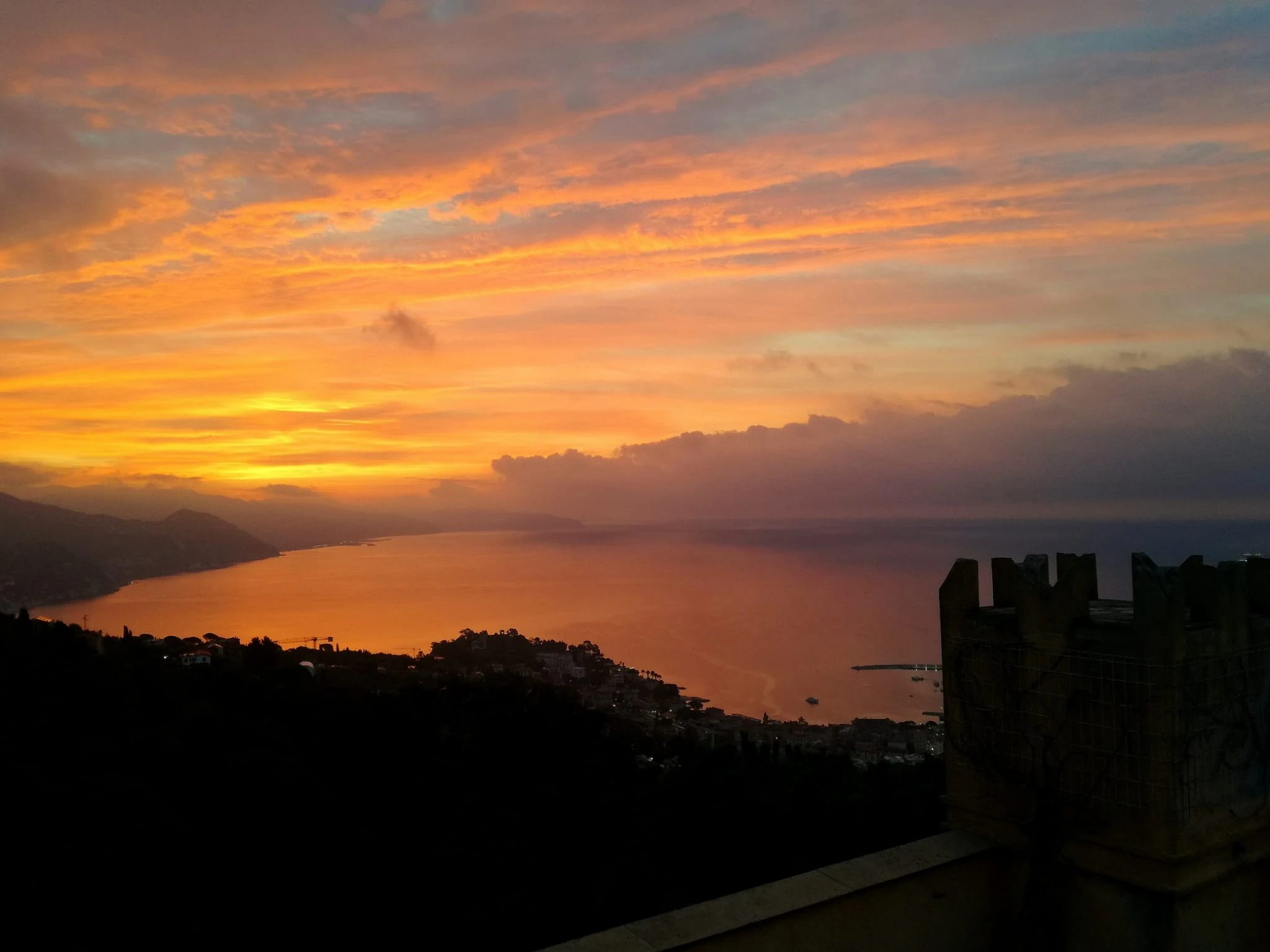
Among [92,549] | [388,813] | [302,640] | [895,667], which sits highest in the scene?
[92,549]

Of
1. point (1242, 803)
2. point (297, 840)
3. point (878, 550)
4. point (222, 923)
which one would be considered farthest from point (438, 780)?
point (878, 550)

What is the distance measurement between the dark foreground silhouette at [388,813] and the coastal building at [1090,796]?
3803mm

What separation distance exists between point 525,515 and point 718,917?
129461 millimetres

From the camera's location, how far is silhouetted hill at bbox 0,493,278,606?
36.7 metres

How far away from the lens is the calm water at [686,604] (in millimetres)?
25484

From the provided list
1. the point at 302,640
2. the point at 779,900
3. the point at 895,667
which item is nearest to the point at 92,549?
the point at 302,640

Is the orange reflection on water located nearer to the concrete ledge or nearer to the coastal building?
the coastal building

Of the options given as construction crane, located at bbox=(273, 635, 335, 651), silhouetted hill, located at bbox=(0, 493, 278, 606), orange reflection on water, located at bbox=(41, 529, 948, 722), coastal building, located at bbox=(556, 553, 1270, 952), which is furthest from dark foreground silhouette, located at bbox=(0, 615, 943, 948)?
silhouetted hill, located at bbox=(0, 493, 278, 606)

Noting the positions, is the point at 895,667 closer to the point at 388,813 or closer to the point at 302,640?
the point at 388,813

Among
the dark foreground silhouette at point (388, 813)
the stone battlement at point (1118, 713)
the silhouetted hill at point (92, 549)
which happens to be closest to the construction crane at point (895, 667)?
the dark foreground silhouette at point (388, 813)

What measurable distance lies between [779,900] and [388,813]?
6.20 meters

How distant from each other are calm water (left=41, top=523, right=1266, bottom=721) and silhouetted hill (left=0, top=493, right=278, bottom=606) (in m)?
1.35

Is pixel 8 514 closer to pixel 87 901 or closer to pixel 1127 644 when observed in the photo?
pixel 87 901

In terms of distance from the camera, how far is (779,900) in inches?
96.7
